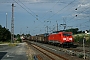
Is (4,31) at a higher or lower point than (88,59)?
higher

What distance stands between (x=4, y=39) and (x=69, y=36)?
4622cm

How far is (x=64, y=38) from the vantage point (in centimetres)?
4434

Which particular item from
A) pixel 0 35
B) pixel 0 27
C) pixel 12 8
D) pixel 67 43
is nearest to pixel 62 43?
pixel 67 43

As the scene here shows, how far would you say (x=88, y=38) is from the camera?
190 ft

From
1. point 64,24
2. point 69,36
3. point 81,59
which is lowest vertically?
point 81,59

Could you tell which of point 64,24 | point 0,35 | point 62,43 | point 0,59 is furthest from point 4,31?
point 0,59

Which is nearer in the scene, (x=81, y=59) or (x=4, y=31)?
(x=81, y=59)

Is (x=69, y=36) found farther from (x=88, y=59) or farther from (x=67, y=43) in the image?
(x=88, y=59)

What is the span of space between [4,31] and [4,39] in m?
4.17

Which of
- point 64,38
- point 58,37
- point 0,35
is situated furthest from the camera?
point 0,35

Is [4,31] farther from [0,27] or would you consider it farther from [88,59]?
[88,59]

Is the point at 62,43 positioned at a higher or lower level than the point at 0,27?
lower

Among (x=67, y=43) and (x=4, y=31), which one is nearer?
(x=67, y=43)

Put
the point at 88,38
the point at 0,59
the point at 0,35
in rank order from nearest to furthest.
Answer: the point at 0,59 → the point at 88,38 → the point at 0,35
